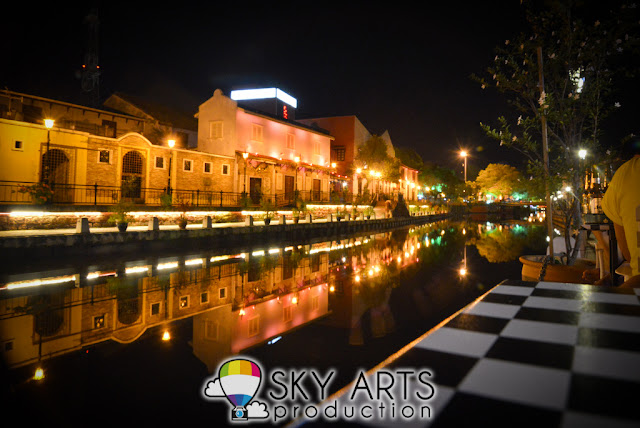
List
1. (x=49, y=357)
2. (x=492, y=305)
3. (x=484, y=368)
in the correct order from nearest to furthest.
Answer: (x=484, y=368) < (x=492, y=305) < (x=49, y=357)

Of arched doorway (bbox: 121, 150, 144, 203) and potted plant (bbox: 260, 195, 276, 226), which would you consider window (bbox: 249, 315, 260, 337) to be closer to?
potted plant (bbox: 260, 195, 276, 226)

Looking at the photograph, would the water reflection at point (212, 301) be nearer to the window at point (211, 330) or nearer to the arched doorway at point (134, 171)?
the window at point (211, 330)

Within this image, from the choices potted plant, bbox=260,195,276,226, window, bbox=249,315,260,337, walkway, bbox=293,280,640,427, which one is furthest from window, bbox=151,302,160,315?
potted plant, bbox=260,195,276,226

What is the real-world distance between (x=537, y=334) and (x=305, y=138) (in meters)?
33.1

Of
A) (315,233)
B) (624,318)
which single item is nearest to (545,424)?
(624,318)

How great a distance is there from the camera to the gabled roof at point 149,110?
3269 cm

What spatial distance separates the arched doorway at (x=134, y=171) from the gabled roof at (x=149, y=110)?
12.9 metres

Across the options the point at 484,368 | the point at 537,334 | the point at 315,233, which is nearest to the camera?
the point at 484,368

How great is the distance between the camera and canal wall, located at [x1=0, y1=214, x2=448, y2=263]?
10445 millimetres

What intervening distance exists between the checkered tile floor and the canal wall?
12.2m

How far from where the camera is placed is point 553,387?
156 centimetres

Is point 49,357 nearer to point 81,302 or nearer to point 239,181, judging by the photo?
point 81,302

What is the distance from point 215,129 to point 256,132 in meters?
3.19

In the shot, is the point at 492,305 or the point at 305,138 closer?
the point at 492,305
